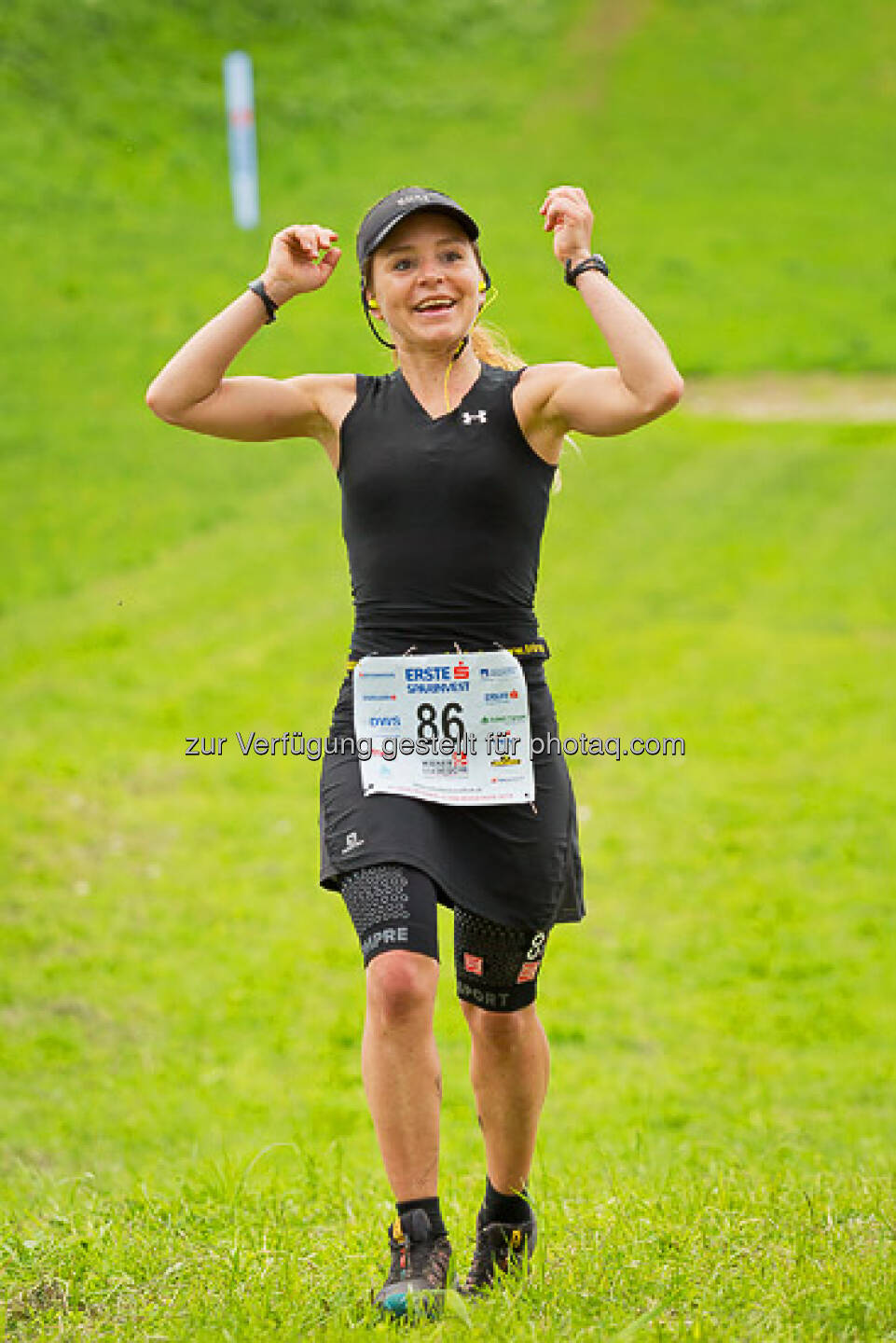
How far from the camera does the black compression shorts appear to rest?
13.6ft

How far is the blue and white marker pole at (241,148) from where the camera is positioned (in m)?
25.2

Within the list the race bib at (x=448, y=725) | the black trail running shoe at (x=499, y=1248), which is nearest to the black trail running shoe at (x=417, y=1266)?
the black trail running shoe at (x=499, y=1248)

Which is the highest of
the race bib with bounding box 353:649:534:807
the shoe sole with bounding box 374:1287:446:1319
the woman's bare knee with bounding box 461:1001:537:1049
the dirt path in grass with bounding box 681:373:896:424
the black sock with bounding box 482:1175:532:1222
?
the dirt path in grass with bounding box 681:373:896:424

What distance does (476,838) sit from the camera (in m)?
4.45

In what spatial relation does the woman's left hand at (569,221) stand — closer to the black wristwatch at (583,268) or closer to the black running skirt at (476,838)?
the black wristwatch at (583,268)

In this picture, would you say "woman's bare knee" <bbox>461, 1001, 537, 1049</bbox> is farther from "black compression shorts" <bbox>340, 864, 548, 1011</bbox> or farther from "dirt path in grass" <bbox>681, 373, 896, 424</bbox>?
"dirt path in grass" <bbox>681, 373, 896, 424</bbox>

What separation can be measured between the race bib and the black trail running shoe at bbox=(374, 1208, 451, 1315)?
3.29ft

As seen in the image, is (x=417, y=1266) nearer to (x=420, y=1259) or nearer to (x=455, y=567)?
(x=420, y=1259)

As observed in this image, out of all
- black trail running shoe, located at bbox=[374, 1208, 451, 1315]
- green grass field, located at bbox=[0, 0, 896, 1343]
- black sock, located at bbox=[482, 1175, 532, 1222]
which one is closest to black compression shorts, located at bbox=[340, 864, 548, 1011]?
black sock, located at bbox=[482, 1175, 532, 1222]

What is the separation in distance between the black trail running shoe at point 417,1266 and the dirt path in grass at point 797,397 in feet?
61.4

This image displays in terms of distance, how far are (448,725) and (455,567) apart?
39 centimetres

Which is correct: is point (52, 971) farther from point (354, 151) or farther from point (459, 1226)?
A: point (354, 151)

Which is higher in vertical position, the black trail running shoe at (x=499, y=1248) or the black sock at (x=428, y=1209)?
the black sock at (x=428, y=1209)

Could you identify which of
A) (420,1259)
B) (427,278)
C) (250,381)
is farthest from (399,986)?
(427,278)
